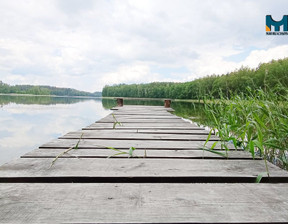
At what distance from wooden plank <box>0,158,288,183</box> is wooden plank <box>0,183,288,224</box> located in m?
0.07

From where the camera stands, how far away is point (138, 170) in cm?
93

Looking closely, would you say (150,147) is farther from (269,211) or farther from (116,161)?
(269,211)

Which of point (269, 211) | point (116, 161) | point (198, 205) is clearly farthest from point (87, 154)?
point (269, 211)

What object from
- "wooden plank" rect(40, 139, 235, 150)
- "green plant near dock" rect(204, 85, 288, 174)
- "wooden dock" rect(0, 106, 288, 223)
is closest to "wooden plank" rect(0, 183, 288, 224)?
"wooden dock" rect(0, 106, 288, 223)

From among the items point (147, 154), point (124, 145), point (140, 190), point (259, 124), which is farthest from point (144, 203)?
point (259, 124)

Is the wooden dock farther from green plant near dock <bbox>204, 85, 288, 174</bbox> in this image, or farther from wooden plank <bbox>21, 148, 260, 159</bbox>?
green plant near dock <bbox>204, 85, 288, 174</bbox>

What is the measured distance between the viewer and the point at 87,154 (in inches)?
47.6

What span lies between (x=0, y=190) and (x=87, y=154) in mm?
523

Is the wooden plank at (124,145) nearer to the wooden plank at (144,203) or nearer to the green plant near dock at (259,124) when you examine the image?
the green plant near dock at (259,124)

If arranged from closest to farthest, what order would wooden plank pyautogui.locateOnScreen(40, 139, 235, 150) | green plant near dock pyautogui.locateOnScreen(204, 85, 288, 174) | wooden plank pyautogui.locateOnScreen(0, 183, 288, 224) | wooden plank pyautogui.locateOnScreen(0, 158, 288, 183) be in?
wooden plank pyautogui.locateOnScreen(0, 183, 288, 224) < wooden plank pyautogui.locateOnScreen(0, 158, 288, 183) < green plant near dock pyautogui.locateOnScreen(204, 85, 288, 174) < wooden plank pyautogui.locateOnScreen(40, 139, 235, 150)

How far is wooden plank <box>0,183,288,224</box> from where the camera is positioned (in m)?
0.56

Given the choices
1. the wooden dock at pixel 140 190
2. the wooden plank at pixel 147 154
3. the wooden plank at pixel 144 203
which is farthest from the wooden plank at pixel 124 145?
the wooden plank at pixel 144 203

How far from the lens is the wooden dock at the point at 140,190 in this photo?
0.57 m

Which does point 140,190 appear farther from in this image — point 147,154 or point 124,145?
point 124,145
